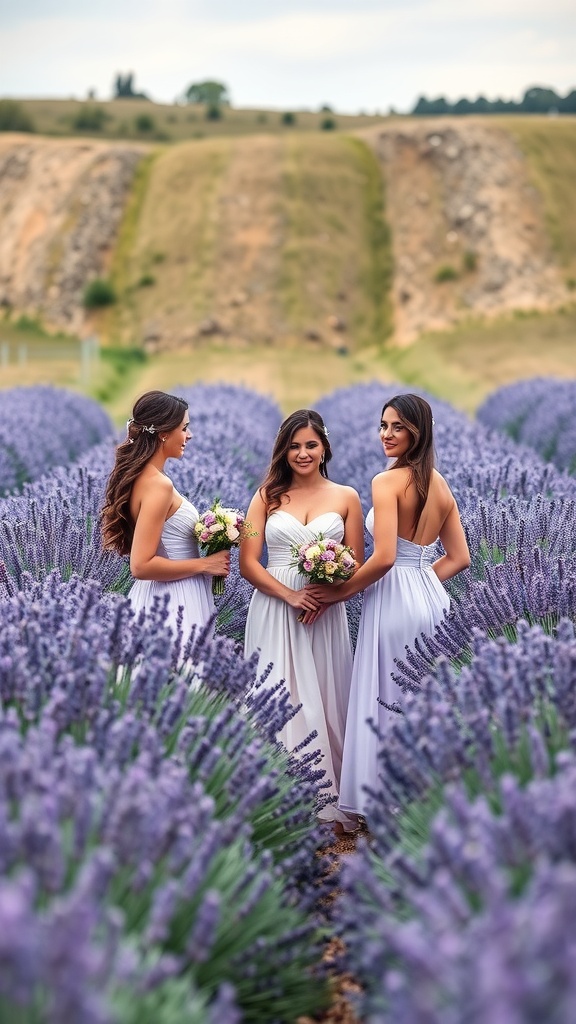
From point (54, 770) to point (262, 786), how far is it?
1.95ft

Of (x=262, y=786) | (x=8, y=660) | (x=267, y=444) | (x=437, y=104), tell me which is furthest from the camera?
(x=437, y=104)

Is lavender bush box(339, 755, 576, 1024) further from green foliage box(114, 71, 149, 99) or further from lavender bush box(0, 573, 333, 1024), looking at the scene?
green foliage box(114, 71, 149, 99)

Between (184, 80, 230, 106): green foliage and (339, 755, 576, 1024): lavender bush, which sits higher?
(184, 80, 230, 106): green foliage

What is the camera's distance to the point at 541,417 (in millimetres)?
12367

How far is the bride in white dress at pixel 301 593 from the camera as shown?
15.7ft

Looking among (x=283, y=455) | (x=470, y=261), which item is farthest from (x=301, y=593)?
(x=470, y=261)

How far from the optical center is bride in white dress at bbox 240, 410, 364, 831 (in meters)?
4.79

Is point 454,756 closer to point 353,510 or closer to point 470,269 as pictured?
point 353,510

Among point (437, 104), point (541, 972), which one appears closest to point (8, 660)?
point (541, 972)

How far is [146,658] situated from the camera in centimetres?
318

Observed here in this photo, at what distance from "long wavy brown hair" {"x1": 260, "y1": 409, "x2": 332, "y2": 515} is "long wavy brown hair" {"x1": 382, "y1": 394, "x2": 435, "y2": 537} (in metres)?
0.40

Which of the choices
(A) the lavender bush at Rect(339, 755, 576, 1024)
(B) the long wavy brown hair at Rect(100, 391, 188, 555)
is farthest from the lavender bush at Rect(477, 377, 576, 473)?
(A) the lavender bush at Rect(339, 755, 576, 1024)

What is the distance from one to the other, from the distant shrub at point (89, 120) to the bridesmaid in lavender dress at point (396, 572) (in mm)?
68196

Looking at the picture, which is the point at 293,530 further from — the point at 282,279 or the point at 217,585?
the point at 282,279
